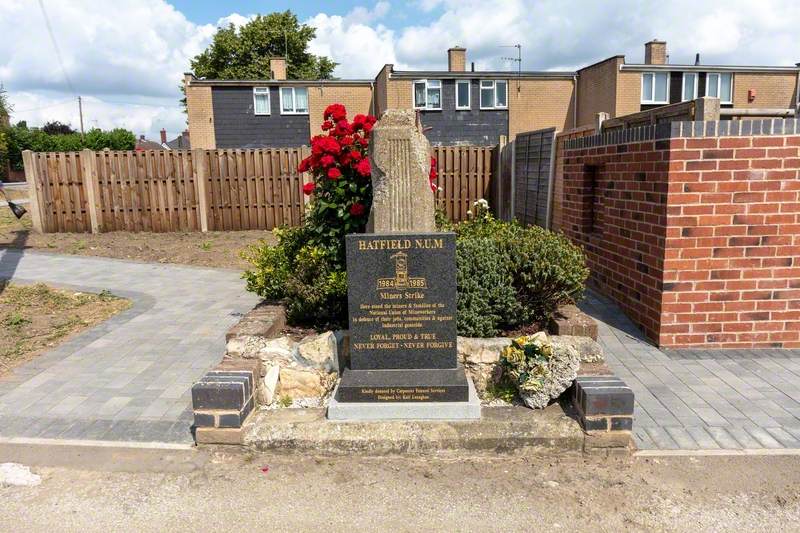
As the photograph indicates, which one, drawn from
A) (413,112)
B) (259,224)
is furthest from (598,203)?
(259,224)

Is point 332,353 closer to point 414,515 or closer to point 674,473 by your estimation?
point 414,515

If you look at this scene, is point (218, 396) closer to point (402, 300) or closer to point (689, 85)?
point (402, 300)

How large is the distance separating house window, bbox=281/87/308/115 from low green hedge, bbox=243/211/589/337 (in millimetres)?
24595

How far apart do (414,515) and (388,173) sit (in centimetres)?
245

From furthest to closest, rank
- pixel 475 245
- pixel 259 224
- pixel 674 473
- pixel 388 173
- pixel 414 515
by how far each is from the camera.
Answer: pixel 259 224
pixel 475 245
pixel 388 173
pixel 674 473
pixel 414 515

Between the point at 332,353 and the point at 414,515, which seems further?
the point at 332,353

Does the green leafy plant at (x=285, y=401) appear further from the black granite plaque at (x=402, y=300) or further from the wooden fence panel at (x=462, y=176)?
the wooden fence panel at (x=462, y=176)

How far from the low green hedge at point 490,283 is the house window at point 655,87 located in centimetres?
2539

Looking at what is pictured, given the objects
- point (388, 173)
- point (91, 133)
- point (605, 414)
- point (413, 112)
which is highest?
point (91, 133)

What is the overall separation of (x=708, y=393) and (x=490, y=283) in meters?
1.98

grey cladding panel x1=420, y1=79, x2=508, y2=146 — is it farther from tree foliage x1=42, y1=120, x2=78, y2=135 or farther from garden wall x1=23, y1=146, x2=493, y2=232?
tree foliage x1=42, y1=120, x2=78, y2=135

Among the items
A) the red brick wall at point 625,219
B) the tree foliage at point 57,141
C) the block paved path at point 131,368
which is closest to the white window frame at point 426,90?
the block paved path at point 131,368

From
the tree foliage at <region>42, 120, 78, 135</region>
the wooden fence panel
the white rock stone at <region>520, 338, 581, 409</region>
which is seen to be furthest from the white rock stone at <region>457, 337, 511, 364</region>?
the tree foliage at <region>42, 120, 78, 135</region>

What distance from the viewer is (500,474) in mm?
3824
